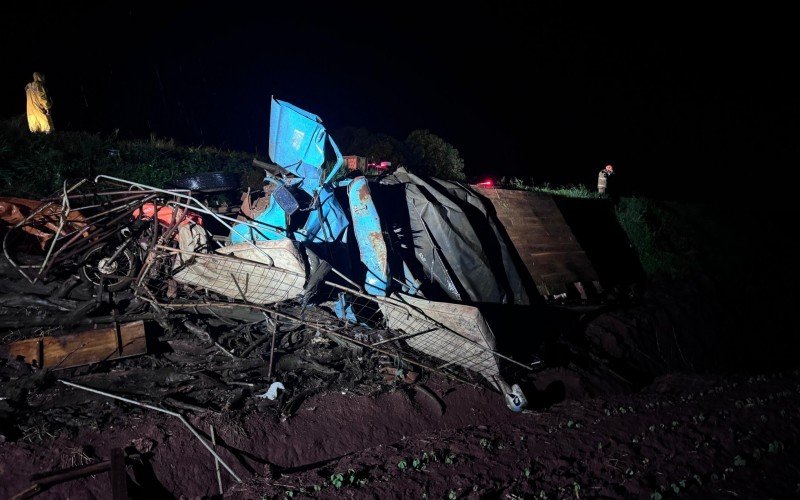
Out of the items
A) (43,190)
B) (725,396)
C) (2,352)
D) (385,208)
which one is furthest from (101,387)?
(725,396)

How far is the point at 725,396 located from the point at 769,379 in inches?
60.5

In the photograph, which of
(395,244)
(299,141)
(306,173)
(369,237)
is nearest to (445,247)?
(395,244)

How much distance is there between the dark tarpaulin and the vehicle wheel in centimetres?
303

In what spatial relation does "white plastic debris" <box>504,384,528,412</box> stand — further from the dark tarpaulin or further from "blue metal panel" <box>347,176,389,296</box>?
"blue metal panel" <box>347,176,389,296</box>

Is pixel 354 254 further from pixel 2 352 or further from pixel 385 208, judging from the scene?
pixel 2 352

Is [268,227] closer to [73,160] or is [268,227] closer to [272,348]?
[272,348]

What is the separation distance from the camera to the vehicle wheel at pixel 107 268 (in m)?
4.30

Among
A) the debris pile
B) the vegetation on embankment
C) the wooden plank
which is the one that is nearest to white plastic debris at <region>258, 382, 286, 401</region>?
the debris pile

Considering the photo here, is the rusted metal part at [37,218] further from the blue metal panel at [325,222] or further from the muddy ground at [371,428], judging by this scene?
the blue metal panel at [325,222]

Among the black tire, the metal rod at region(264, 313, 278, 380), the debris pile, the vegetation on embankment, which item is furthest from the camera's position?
the vegetation on embankment

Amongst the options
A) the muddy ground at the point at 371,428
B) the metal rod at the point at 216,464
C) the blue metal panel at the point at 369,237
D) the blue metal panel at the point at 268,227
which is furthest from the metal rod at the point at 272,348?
the blue metal panel at the point at 369,237

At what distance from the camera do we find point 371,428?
Result: 4.05 metres

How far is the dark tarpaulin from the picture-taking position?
549 centimetres

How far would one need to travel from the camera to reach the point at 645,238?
886cm
